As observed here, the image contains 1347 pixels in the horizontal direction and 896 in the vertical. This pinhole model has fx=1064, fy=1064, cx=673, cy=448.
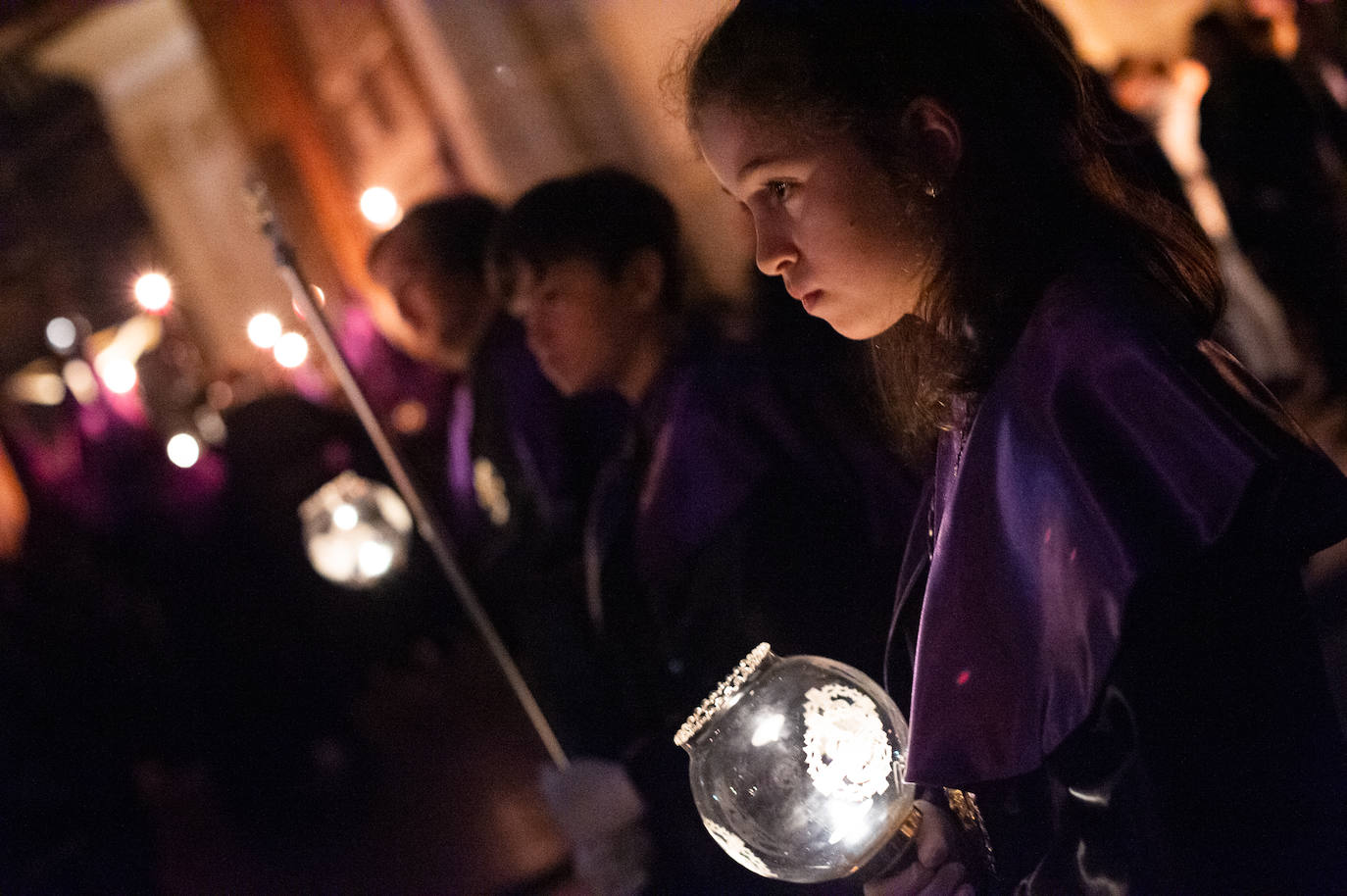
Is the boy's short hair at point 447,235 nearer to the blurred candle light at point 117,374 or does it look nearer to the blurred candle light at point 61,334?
the blurred candle light at point 117,374

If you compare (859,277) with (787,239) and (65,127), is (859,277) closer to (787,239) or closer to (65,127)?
(787,239)

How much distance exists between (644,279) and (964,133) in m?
1.08

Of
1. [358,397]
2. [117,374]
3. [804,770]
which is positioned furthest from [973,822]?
[117,374]

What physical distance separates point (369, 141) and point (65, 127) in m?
1.75

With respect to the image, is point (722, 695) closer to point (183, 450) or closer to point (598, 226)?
point (598, 226)

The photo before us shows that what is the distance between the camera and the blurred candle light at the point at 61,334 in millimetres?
4418

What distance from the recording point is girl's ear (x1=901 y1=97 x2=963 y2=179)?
1.08 m

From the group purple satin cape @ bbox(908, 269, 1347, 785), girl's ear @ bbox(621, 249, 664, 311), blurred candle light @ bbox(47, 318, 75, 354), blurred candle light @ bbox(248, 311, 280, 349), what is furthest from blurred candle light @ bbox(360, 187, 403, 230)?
blurred candle light @ bbox(47, 318, 75, 354)

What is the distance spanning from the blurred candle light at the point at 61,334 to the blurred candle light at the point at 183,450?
Result: 858 millimetres

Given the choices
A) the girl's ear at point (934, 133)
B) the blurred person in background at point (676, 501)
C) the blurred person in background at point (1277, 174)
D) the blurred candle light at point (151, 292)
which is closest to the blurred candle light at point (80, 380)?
the blurred candle light at point (151, 292)

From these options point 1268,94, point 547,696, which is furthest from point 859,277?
point 1268,94

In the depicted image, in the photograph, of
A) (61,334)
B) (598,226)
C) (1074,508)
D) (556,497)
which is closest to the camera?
(1074,508)

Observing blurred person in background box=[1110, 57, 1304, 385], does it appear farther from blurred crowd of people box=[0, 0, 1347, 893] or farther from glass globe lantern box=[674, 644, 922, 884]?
glass globe lantern box=[674, 644, 922, 884]

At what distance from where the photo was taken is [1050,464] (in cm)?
94
